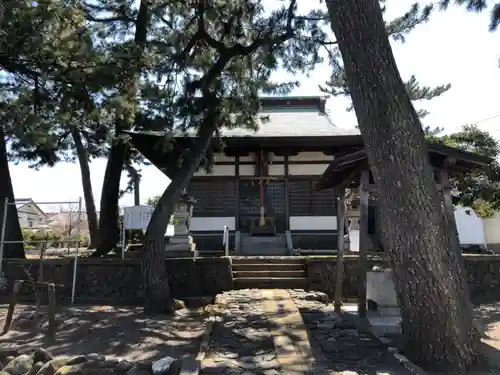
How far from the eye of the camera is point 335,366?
4.68 meters

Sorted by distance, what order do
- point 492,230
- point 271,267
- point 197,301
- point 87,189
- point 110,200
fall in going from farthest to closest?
point 492,230
point 87,189
point 110,200
point 271,267
point 197,301

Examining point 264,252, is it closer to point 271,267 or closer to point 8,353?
point 271,267

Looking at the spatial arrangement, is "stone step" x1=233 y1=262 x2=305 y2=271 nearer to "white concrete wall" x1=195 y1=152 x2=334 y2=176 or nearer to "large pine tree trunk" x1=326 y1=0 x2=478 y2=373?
"white concrete wall" x1=195 y1=152 x2=334 y2=176

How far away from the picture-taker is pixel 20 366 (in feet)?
17.1

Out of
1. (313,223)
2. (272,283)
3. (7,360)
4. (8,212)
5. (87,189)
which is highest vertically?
(87,189)

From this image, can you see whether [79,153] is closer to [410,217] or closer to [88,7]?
[88,7]

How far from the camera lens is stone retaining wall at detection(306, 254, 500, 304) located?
10.2m

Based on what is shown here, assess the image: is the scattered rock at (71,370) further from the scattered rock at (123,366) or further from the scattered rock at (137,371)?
the scattered rock at (137,371)

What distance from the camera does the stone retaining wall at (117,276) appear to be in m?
10.2

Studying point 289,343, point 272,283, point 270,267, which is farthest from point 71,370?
point 270,267

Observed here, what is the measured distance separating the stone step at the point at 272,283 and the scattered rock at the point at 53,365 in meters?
5.37

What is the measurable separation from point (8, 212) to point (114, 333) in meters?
5.90

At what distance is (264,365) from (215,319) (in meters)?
2.40

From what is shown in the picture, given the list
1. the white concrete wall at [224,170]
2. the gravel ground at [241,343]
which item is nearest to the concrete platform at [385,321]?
the gravel ground at [241,343]
